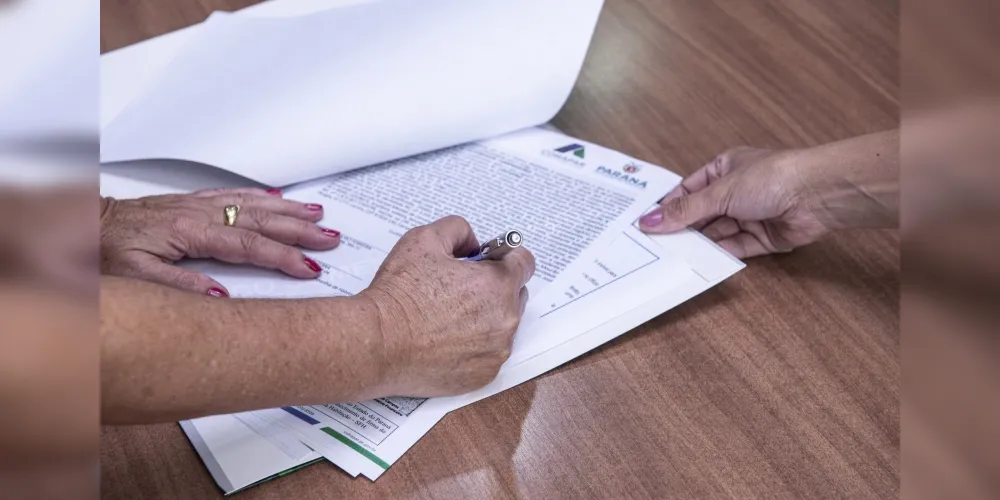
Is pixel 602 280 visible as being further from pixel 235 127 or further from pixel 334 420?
pixel 235 127

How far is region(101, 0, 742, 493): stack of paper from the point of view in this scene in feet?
3.21

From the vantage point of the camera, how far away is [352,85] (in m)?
1.13

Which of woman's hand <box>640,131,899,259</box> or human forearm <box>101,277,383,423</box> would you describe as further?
woman's hand <box>640,131,899,259</box>

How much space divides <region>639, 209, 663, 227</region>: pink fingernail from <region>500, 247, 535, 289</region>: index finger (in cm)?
17

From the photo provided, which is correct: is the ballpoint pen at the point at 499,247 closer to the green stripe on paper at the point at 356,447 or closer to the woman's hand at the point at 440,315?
the woman's hand at the point at 440,315

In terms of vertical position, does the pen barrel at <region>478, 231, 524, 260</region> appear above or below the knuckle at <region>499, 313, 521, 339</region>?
above

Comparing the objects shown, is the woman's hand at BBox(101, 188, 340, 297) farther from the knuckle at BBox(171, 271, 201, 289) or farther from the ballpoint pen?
the ballpoint pen

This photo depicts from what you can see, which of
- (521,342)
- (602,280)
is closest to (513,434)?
(521,342)

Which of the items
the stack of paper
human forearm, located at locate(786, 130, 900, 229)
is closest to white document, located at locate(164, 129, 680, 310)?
the stack of paper

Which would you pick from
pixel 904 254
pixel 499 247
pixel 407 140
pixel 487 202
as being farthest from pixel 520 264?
pixel 904 254

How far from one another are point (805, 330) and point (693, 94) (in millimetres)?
436

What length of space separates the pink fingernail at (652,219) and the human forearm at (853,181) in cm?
15

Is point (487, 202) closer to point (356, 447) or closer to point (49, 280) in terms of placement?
point (356, 447)

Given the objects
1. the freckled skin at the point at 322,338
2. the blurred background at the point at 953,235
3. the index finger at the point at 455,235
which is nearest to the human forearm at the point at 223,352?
the freckled skin at the point at 322,338
